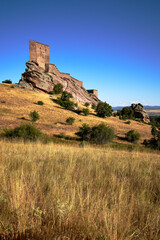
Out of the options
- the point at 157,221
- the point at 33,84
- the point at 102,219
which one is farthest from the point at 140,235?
the point at 33,84

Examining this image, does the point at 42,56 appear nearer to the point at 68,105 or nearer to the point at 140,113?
the point at 68,105

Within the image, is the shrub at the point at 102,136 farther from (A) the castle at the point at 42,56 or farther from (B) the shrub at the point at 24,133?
(A) the castle at the point at 42,56

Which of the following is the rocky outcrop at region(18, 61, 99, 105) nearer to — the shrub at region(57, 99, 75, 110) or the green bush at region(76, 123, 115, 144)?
the shrub at region(57, 99, 75, 110)

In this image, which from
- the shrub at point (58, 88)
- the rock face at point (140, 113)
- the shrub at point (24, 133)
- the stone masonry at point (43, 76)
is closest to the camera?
the shrub at point (24, 133)

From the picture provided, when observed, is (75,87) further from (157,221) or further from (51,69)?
(157,221)

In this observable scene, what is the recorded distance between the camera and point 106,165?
3.67m

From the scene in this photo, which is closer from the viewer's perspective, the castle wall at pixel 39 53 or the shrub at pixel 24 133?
the shrub at pixel 24 133

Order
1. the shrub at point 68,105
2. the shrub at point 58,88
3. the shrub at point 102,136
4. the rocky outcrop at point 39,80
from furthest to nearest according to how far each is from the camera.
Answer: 1. the shrub at point 58,88
2. the rocky outcrop at point 39,80
3. the shrub at point 68,105
4. the shrub at point 102,136

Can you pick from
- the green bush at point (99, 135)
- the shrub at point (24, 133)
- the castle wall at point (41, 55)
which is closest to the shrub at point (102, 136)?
the green bush at point (99, 135)

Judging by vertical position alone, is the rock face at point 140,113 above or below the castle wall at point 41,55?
below

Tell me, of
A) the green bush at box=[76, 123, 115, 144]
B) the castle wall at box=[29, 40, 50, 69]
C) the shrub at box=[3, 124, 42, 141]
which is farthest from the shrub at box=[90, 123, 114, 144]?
the castle wall at box=[29, 40, 50, 69]

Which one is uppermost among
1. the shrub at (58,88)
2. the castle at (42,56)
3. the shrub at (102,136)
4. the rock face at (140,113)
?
the castle at (42,56)

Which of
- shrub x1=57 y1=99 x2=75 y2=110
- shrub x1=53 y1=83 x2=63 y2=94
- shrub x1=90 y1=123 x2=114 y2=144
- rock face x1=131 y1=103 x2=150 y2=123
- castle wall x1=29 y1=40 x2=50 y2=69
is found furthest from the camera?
rock face x1=131 y1=103 x2=150 y2=123

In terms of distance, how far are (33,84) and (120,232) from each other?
4927cm
